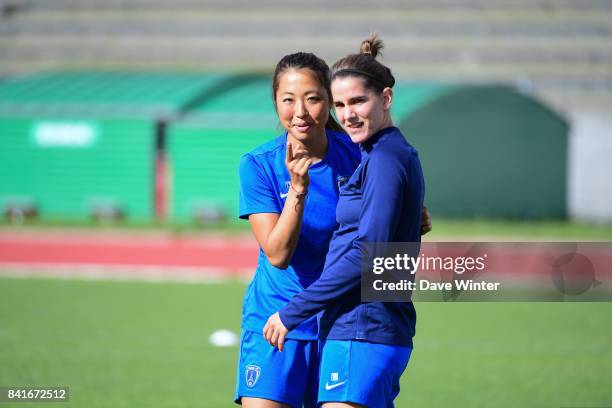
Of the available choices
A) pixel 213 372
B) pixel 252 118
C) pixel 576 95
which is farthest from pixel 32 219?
pixel 213 372

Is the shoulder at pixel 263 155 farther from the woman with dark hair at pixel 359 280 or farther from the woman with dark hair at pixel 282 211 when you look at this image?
the woman with dark hair at pixel 359 280

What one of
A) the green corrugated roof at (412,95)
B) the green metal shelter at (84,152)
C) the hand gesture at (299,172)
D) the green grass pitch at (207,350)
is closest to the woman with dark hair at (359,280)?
the hand gesture at (299,172)

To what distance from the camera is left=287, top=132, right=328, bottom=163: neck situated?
4.37 m

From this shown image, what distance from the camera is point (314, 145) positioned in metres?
4.39

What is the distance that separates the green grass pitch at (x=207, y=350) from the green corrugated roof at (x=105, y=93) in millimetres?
12492

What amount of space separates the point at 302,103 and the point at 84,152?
23.3 m

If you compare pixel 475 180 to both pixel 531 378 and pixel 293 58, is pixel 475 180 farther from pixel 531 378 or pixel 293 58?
pixel 293 58

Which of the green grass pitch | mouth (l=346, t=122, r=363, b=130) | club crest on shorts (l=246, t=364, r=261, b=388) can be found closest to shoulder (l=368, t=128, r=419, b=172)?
mouth (l=346, t=122, r=363, b=130)

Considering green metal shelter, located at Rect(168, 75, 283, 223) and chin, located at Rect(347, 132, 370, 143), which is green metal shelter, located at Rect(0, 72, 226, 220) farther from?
chin, located at Rect(347, 132, 370, 143)

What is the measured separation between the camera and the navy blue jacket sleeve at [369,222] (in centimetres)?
369

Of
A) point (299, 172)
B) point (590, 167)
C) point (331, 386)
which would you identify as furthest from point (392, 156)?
point (590, 167)

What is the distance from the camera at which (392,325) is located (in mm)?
3877

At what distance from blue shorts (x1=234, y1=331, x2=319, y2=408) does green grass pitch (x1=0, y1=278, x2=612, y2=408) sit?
11.2ft

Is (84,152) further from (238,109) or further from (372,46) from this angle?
(372,46)
